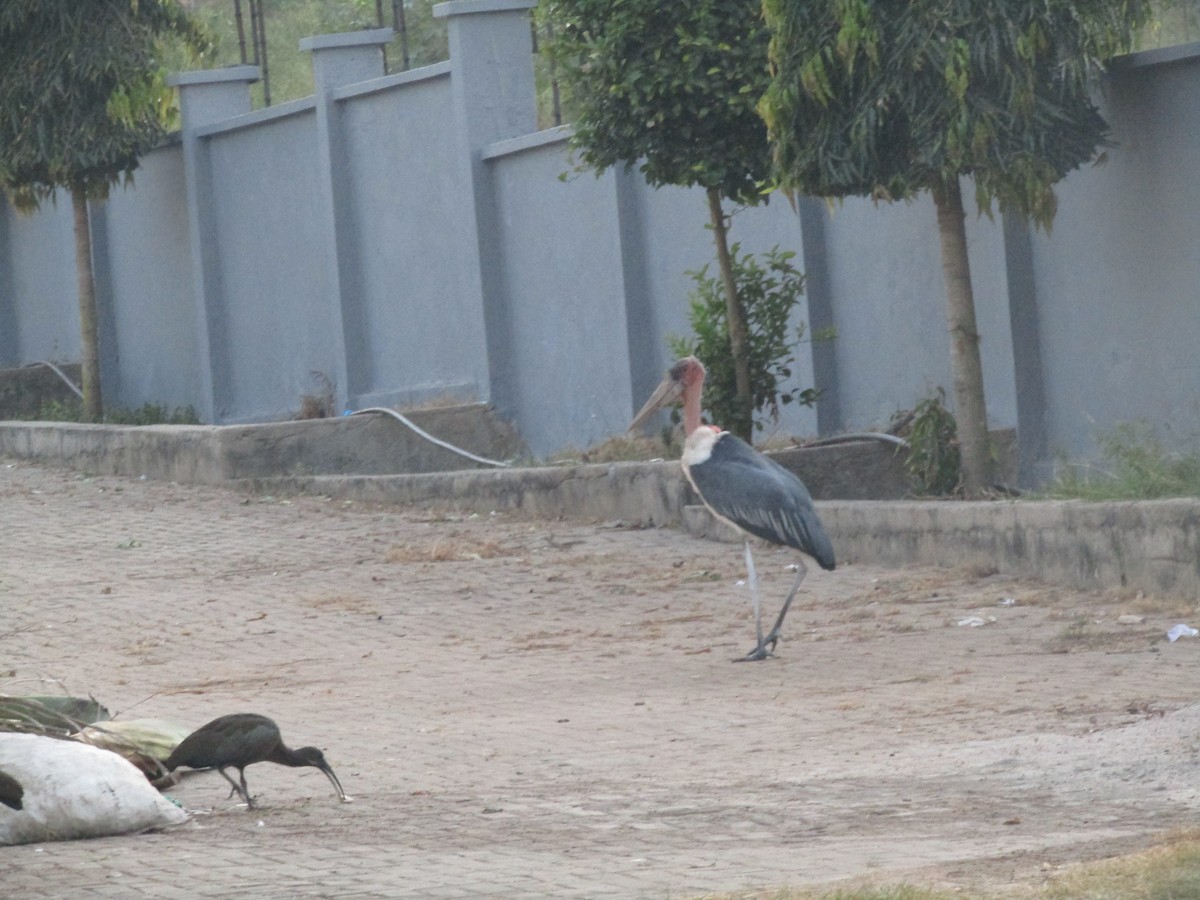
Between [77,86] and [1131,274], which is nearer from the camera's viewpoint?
[1131,274]

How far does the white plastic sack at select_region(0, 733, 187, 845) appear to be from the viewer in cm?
623

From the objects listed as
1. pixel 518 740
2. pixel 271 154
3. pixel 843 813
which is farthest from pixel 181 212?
pixel 843 813

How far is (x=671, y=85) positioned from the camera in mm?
11953

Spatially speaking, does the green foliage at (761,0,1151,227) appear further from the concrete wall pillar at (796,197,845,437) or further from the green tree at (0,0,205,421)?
the green tree at (0,0,205,421)

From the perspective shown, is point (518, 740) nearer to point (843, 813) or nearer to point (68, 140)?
point (843, 813)

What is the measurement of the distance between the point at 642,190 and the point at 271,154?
5303 mm

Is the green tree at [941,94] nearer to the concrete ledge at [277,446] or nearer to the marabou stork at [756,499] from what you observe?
the marabou stork at [756,499]

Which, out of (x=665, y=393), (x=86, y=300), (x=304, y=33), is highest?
(x=304, y=33)

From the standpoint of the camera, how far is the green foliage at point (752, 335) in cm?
1312

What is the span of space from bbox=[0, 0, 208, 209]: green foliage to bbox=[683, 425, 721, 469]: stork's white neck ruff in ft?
30.9

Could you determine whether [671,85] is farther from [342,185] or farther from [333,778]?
[342,185]

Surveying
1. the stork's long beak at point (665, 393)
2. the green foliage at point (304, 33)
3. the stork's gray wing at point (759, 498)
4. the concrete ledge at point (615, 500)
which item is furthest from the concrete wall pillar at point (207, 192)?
the stork's gray wing at point (759, 498)

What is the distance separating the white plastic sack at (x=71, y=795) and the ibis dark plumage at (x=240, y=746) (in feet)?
0.67

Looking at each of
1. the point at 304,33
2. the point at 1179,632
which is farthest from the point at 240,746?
the point at 304,33
